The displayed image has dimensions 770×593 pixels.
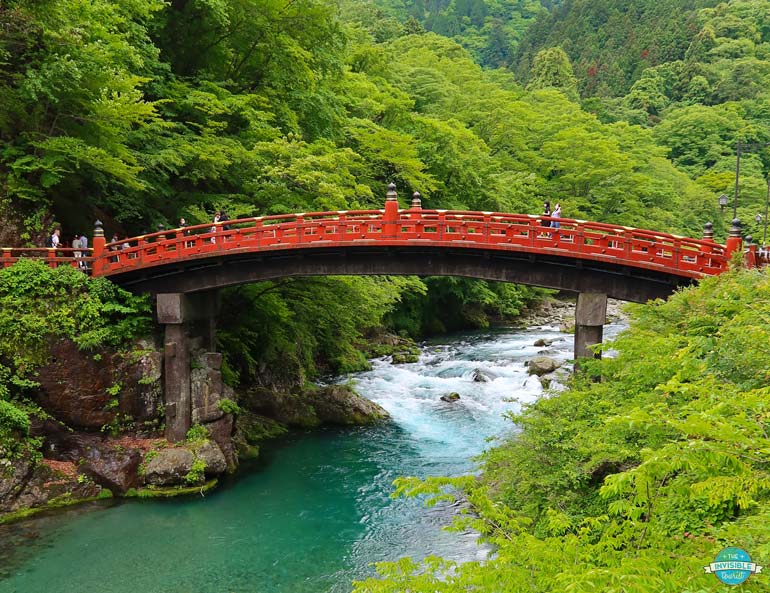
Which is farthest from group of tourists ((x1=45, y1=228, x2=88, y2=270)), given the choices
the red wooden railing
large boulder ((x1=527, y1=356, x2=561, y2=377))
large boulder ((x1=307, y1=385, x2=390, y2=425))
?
large boulder ((x1=527, y1=356, x2=561, y2=377))

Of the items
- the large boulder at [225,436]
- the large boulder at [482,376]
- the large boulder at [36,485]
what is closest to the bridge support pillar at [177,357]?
the large boulder at [225,436]

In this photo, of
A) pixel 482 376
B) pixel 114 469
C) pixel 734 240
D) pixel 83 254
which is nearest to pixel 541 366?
pixel 482 376

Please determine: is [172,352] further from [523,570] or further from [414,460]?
[523,570]

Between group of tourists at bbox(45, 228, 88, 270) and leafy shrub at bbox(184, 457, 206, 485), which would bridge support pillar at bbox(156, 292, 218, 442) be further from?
group of tourists at bbox(45, 228, 88, 270)

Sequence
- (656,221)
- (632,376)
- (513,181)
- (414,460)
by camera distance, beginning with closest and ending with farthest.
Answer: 1. (632,376)
2. (414,460)
3. (513,181)
4. (656,221)

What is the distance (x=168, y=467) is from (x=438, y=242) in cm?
1055

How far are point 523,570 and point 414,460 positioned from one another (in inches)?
614

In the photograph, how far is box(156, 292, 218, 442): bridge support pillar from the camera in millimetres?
21016

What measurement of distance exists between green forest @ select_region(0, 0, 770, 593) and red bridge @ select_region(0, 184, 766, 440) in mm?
1489

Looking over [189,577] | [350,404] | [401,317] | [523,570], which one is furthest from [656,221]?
[523,570]

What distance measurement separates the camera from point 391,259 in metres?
21.6

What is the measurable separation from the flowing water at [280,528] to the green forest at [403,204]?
2.11 meters

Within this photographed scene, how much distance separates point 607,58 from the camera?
105062 millimetres

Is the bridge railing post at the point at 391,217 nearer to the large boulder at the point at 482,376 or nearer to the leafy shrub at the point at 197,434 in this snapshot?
the leafy shrub at the point at 197,434
